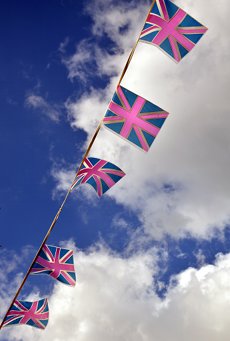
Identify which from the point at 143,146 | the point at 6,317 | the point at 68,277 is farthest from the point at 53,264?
the point at 143,146

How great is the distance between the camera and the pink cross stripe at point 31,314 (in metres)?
12.8

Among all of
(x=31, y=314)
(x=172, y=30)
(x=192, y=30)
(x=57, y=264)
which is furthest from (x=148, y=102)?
(x=31, y=314)

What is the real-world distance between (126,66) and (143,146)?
2642 mm

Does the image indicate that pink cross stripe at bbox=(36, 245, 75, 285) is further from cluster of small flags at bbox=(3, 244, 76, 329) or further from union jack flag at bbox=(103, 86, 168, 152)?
union jack flag at bbox=(103, 86, 168, 152)

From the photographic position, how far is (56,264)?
Answer: 1260 centimetres

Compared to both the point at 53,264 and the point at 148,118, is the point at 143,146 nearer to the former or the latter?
the point at 148,118

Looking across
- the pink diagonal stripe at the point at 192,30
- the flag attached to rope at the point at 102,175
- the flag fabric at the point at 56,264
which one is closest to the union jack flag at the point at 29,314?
the flag fabric at the point at 56,264

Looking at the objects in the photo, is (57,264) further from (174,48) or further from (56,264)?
(174,48)

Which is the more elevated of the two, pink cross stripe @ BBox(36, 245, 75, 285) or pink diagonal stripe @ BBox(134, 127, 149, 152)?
pink diagonal stripe @ BBox(134, 127, 149, 152)

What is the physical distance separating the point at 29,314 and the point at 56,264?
8.83 feet

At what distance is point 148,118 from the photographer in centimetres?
1085

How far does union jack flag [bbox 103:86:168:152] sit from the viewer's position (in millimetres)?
10781

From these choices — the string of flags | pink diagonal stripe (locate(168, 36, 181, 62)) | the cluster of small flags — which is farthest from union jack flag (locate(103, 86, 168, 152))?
the cluster of small flags

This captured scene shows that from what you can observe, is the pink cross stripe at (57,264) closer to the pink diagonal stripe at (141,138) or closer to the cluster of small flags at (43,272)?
the cluster of small flags at (43,272)
